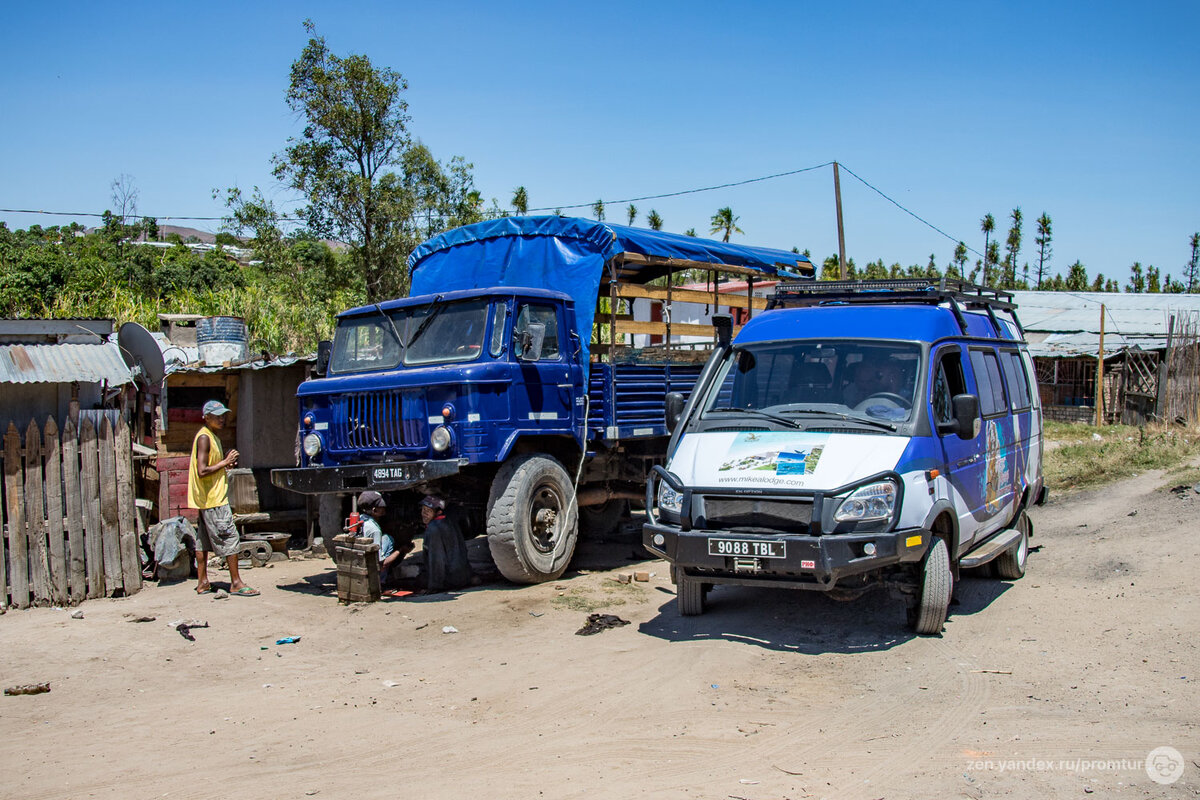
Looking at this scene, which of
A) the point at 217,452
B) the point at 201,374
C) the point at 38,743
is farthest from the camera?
the point at 201,374

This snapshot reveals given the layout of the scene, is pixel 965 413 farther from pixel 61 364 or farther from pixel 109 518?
pixel 61 364

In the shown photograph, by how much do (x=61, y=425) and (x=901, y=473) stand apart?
8.50m

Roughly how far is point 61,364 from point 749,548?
268 inches

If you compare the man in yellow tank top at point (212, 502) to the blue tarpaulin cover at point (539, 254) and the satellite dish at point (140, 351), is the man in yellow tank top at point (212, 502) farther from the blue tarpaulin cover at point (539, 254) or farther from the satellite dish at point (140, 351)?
the blue tarpaulin cover at point (539, 254)

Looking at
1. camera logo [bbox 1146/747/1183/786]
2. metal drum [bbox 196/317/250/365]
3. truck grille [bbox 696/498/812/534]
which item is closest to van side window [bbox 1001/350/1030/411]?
truck grille [bbox 696/498/812/534]

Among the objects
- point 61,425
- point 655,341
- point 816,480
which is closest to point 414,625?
point 816,480

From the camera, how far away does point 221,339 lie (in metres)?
12.3

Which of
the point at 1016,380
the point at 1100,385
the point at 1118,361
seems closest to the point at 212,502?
the point at 1016,380

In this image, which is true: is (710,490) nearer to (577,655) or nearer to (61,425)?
(577,655)

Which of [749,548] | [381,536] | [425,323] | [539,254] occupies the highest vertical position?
[539,254]

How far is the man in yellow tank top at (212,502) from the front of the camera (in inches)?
329

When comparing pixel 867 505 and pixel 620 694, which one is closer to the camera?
pixel 620 694

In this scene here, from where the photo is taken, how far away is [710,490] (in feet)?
20.0

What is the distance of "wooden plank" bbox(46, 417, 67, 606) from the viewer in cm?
800
